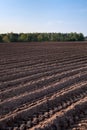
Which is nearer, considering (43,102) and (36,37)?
(43,102)

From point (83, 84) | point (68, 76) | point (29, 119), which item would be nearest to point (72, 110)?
point (29, 119)

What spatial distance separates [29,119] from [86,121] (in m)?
1.36

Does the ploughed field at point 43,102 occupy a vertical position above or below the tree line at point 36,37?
above

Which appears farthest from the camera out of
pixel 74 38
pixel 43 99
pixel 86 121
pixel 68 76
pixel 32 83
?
pixel 74 38

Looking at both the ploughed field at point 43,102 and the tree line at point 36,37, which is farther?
the tree line at point 36,37

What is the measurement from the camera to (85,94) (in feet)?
31.2

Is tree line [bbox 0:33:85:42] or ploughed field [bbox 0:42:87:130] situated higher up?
ploughed field [bbox 0:42:87:130]

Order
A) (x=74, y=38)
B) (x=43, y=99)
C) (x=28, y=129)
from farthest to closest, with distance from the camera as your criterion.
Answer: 1. (x=74, y=38)
2. (x=43, y=99)
3. (x=28, y=129)

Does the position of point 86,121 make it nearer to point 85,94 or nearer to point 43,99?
point 43,99

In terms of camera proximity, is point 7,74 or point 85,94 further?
point 7,74

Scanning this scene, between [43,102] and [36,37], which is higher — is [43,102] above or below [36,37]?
above

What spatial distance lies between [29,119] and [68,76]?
5.82 meters

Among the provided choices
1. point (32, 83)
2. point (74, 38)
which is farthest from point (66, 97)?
point (74, 38)

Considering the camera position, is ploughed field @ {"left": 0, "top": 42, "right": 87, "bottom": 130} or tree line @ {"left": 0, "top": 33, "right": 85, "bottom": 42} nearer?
ploughed field @ {"left": 0, "top": 42, "right": 87, "bottom": 130}
